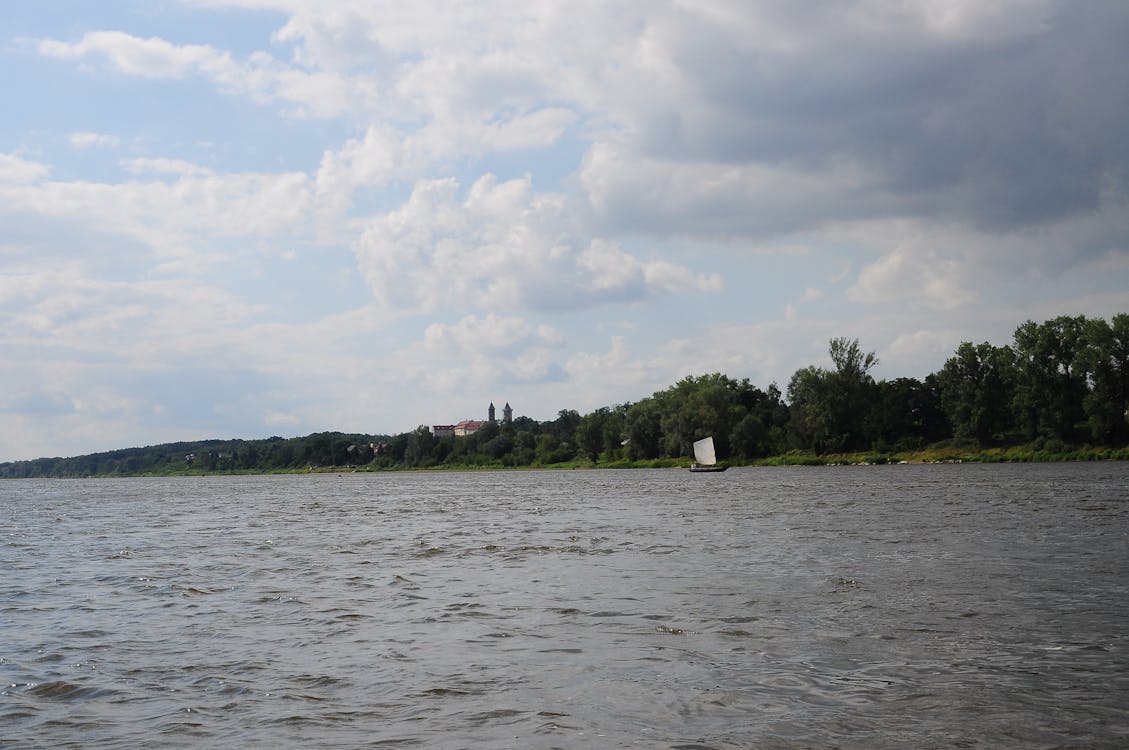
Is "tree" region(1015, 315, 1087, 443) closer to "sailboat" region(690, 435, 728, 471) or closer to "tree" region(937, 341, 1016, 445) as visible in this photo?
"tree" region(937, 341, 1016, 445)

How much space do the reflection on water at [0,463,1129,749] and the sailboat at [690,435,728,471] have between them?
290 feet

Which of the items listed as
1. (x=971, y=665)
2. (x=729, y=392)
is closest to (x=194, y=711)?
(x=971, y=665)

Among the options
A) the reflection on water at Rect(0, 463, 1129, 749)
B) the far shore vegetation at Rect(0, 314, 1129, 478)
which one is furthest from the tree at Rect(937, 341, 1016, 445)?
the reflection on water at Rect(0, 463, 1129, 749)

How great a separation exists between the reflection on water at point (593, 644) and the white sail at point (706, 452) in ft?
304

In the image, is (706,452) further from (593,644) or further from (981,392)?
(593,644)

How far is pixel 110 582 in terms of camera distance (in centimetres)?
2298

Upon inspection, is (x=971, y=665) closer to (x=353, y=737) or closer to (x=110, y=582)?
(x=353, y=737)

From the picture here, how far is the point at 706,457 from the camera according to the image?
124 m

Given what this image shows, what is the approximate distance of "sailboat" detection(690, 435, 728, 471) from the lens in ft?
387

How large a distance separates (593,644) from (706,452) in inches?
4420

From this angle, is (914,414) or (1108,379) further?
(914,414)

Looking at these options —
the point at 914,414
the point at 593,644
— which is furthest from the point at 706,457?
the point at 593,644

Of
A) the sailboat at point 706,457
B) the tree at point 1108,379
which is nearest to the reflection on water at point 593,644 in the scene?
the tree at point 1108,379

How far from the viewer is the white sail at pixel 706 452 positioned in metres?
122
